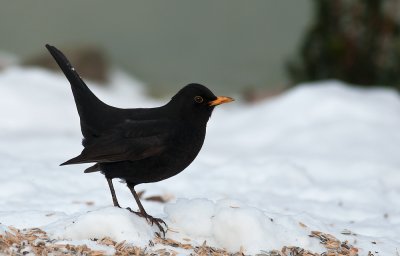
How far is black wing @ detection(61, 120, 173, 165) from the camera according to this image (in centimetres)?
426

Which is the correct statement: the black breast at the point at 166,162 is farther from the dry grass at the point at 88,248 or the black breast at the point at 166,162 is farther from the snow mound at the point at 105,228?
the dry grass at the point at 88,248

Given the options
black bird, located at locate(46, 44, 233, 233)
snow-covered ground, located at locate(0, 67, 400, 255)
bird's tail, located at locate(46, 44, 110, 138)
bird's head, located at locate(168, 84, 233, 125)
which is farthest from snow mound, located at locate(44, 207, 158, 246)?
bird's head, located at locate(168, 84, 233, 125)

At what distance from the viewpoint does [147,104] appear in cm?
1181

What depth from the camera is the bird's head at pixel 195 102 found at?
443cm

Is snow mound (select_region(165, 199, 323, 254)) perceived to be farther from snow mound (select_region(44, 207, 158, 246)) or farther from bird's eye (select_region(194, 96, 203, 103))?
bird's eye (select_region(194, 96, 203, 103))

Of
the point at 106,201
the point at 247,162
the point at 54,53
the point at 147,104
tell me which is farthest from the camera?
the point at 147,104

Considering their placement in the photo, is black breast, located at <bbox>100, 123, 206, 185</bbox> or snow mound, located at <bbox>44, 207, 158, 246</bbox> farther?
black breast, located at <bbox>100, 123, 206, 185</bbox>

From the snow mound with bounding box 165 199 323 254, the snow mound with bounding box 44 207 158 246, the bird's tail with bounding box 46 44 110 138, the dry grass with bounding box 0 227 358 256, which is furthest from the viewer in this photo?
the bird's tail with bounding box 46 44 110 138

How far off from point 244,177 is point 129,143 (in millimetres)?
2738

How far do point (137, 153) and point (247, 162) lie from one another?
327cm

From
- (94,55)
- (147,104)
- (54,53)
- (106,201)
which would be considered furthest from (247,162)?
(94,55)

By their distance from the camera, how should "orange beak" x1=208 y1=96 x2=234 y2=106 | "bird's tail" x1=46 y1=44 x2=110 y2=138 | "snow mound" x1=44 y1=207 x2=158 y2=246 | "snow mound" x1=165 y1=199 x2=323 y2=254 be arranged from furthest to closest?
1. "bird's tail" x1=46 y1=44 x2=110 y2=138
2. "orange beak" x1=208 y1=96 x2=234 y2=106
3. "snow mound" x1=165 y1=199 x2=323 y2=254
4. "snow mound" x1=44 y1=207 x2=158 y2=246

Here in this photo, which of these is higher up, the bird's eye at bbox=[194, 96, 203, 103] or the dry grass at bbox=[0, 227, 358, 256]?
the bird's eye at bbox=[194, 96, 203, 103]

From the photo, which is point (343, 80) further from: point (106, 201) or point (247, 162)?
point (106, 201)
